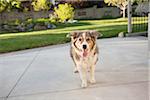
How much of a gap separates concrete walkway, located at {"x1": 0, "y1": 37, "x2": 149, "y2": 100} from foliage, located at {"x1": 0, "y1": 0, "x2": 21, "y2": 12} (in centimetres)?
1192

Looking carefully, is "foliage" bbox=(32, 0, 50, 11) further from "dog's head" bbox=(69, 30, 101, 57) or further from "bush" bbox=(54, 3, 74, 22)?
"dog's head" bbox=(69, 30, 101, 57)

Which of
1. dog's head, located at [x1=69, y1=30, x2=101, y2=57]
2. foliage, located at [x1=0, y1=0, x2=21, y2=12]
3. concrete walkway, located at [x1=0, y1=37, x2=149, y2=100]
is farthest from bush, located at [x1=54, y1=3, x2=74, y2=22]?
dog's head, located at [x1=69, y1=30, x2=101, y2=57]

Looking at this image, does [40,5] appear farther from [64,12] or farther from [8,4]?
[64,12]

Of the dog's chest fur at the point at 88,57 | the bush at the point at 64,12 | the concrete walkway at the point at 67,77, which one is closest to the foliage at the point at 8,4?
the bush at the point at 64,12

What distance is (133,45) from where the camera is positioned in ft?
33.1

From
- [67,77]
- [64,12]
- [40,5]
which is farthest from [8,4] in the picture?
[67,77]

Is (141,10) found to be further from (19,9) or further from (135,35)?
(19,9)

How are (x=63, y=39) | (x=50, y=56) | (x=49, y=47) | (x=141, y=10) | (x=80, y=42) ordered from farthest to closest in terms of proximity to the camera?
(x=141, y=10) < (x=63, y=39) < (x=49, y=47) < (x=50, y=56) < (x=80, y=42)

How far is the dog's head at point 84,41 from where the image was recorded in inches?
201

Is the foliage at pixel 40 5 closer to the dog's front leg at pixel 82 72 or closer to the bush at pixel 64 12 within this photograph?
the bush at pixel 64 12

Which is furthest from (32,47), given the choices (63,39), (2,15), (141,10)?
(2,15)

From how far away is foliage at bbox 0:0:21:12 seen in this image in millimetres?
21047

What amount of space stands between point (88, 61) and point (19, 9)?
18.5 metres

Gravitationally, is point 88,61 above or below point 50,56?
above
